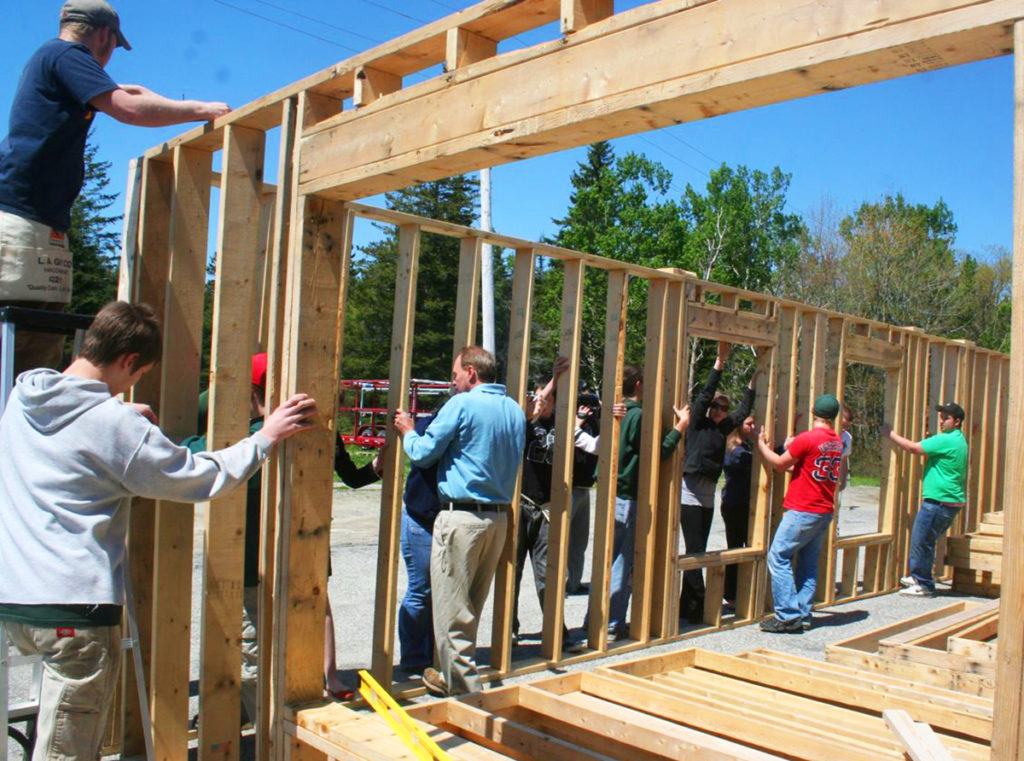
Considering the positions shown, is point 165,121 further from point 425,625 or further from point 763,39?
point 425,625

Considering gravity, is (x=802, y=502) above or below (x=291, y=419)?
below

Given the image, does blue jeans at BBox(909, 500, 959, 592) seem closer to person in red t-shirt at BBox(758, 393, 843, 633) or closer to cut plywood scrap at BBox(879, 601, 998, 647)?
cut plywood scrap at BBox(879, 601, 998, 647)

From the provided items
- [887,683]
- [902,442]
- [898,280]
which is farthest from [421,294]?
[887,683]

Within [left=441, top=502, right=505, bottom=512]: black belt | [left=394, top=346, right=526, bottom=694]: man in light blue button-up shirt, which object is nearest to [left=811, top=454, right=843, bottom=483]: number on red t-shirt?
[left=394, top=346, right=526, bottom=694]: man in light blue button-up shirt

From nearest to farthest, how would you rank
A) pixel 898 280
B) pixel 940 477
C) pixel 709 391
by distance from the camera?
1. pixel 709 391
2. pixel 940 477
3. pixel 898 280

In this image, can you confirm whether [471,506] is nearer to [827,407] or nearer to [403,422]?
[403,422]

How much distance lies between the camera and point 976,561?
966cm

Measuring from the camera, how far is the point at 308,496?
3.81m

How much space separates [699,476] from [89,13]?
5524 mm

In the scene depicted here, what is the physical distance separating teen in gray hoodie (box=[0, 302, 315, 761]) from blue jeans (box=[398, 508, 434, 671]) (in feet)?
8.59

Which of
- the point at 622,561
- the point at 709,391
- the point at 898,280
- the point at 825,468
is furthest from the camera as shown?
the point at 898,280

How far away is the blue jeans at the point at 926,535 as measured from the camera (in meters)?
9.34

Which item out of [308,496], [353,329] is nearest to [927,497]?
[308,496]

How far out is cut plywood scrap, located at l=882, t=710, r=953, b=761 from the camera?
138 inches
